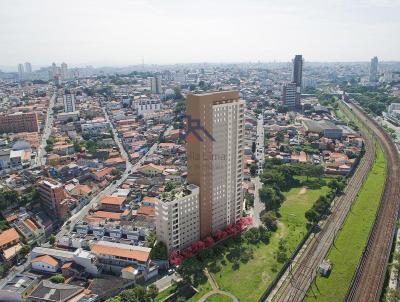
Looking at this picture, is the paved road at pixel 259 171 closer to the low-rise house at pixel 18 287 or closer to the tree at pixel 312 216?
the tree at pixel 312 216

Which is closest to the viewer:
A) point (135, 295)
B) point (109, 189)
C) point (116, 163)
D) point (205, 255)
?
point (135, 295)

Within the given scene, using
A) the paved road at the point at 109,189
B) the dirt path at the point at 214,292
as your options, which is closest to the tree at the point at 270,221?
the dirt path at the point at 214,292

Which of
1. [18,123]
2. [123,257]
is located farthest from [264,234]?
[18,123]

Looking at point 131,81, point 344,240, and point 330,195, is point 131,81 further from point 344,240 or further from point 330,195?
point 344,240

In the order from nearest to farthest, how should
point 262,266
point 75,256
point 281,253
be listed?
point 75,256 < point 262,266 < point 281,253

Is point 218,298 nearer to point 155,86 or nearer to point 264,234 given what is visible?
point 264,234
